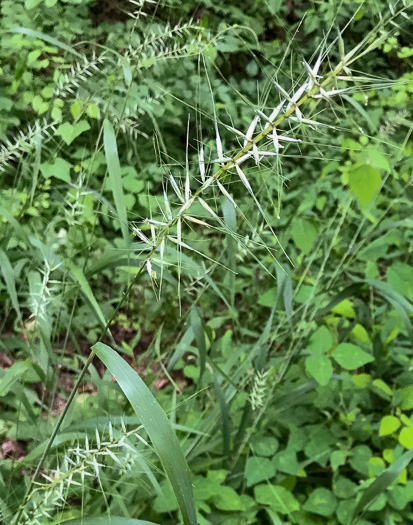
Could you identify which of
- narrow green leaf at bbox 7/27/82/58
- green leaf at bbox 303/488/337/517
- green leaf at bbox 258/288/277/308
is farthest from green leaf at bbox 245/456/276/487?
narrow green leaf at bbox 7/27/82/58

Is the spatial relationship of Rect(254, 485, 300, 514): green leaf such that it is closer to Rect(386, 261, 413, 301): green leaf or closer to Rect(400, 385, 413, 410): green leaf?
Rect(400, 385, 413, 410): green leaf

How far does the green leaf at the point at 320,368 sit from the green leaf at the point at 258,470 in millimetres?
226

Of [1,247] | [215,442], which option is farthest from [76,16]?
[215,442]

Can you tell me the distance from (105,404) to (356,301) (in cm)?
86

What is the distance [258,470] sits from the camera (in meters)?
0.93

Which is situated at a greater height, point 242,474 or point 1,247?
point 1,247

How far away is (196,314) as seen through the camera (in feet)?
2.62

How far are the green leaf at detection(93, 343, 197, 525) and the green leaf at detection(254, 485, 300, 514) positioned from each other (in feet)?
2.05

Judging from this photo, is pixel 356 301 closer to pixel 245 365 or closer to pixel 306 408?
pixel 306 408

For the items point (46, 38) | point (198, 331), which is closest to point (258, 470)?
point (198, 331)

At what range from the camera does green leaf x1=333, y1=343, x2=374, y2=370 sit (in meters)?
0.96

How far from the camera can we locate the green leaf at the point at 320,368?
92cm

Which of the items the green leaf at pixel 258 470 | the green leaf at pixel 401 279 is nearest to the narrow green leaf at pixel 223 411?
the green leaf at pixel 258 470

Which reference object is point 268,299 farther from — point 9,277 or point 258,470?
point 9,277
